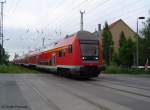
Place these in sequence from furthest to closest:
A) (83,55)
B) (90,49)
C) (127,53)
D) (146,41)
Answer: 1. (127,53)
2. (146,41)
3. (90,49)
4. (83,55)

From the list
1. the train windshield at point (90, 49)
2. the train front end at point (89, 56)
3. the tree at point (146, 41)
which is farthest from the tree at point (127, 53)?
the train windshield at point (90, 49)

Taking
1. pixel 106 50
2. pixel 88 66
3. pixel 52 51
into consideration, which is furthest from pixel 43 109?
pixel 106 50

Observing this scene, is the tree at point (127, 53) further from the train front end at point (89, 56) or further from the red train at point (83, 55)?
the train front end at point (89, 56)

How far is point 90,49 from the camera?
1211 inches

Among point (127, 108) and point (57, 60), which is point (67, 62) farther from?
point (127, 108)

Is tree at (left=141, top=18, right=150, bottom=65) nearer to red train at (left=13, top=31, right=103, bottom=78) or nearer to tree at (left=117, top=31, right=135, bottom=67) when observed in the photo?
tree at (left=117, top=31, right=135, bottom=67)

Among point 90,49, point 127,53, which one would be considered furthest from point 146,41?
point 90,49

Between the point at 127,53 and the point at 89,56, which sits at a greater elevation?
the point at 127,53

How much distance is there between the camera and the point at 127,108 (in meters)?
13.1

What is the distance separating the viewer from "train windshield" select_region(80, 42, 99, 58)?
100ft

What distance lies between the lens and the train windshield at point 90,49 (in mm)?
30516

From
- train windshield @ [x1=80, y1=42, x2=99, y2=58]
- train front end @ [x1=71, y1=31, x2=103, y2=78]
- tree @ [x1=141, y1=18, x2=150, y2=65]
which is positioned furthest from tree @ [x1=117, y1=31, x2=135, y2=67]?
train windshield @ [x1=80, y1=42, x2=99, y2=58]

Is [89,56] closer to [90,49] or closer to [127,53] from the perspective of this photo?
[90,49]

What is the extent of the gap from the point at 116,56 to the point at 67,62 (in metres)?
51.7
